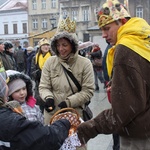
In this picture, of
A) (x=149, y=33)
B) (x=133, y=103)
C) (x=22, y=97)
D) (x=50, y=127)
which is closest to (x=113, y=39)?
(x=149, y=33)

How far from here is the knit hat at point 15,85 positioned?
299cm

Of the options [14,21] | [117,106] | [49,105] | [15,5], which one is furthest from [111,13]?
[15,5]

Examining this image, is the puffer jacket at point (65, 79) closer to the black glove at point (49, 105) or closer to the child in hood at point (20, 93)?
the black glove at point (49, 105)

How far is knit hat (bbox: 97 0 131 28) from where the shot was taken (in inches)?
86.4

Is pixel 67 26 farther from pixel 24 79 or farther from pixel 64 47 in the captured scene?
pixel 24 79

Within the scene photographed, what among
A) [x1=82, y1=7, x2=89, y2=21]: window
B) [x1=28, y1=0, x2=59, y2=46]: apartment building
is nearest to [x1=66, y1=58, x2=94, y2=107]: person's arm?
[x1=82, y1=7, x2=89, y2=21]: window

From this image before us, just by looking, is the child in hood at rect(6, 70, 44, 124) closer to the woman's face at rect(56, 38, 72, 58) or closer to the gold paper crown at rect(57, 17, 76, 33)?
the woman's face at rect(56, 38, 72, 58)

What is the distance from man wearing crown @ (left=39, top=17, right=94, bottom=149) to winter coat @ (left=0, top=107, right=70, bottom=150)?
4.14ft

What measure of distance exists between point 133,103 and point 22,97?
1394 mm

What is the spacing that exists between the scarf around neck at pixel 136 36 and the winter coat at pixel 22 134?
2.56ft

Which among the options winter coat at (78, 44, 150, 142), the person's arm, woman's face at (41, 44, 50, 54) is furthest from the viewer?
woman's face at (41, 44, 50, 54)

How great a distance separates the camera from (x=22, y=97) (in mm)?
3002

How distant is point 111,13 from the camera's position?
2.20 m

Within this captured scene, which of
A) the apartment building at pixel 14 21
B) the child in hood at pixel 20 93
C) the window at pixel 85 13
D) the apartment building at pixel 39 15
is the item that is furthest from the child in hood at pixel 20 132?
the apartment building at pixel 14 21
